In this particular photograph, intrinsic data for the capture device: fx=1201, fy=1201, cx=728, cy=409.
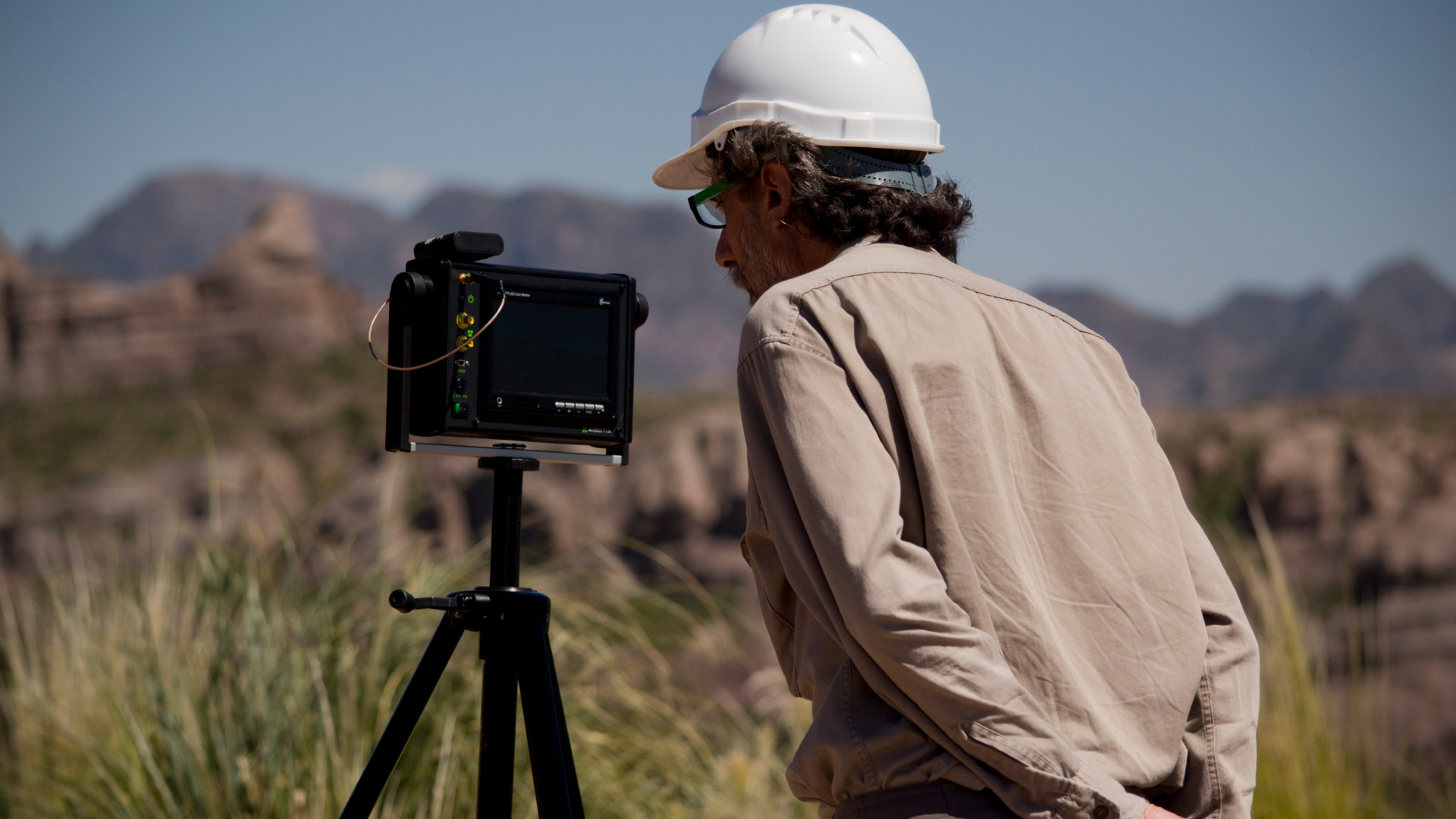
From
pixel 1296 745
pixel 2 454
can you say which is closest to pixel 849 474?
pixel 1296 745

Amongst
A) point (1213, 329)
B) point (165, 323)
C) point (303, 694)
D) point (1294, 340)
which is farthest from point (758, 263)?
point (1213, 329)

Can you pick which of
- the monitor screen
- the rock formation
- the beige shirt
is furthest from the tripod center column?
the rock formation

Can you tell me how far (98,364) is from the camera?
121 feet

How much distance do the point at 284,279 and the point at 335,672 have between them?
3686cm

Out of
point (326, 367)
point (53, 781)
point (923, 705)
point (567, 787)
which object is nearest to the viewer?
point (923, 705)

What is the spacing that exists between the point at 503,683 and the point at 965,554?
858 millimetres

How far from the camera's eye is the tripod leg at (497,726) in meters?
1.81

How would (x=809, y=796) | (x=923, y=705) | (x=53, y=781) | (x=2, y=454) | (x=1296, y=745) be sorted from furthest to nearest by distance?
(x=2, y=454), (x=1296, y=745), (x=53, y=781), (x=809, y=796), (x=923, y=705)

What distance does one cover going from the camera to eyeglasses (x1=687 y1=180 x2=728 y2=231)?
5.60ft

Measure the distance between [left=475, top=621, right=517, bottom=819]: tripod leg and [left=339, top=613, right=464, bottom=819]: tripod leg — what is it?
0.07m

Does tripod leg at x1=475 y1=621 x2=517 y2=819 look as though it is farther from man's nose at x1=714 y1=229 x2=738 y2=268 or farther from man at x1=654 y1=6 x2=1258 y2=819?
man's nose at x1=714 y1=229 x2=738 y2=268

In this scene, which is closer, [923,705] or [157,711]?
[923,705]

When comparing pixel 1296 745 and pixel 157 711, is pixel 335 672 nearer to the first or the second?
pixel 157 711

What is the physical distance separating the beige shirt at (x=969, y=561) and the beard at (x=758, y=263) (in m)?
0.18
